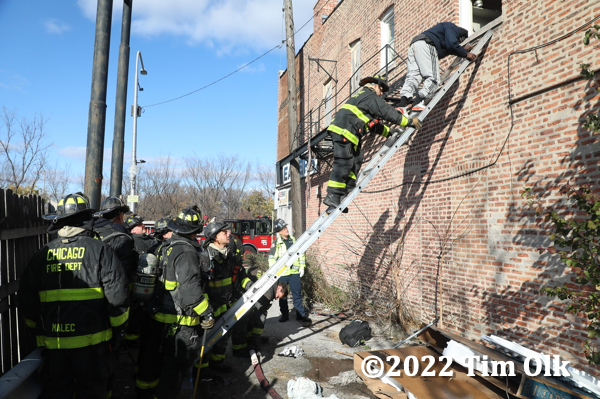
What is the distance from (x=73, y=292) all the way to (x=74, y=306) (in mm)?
112

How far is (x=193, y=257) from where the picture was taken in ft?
12.9

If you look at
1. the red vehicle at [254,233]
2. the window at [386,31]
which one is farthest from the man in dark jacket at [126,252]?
the red vehicle at [254,233]

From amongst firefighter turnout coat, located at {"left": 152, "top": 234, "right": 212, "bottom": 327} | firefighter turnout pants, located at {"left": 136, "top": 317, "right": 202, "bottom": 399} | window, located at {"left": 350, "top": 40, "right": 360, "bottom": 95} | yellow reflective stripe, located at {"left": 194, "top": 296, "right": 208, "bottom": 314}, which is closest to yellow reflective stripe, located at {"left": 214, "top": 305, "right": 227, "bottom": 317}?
firefighter turnout pants, located at {"left": 136, "top": 317, "right": 202, "bottom": 399}

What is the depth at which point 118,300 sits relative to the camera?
327 cm

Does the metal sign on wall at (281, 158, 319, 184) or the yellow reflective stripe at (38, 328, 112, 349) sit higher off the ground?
the metal sign on wall at (281, 158, 319, 184)

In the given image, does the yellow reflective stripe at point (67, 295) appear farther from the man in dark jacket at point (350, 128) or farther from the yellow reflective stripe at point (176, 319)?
the man in dark jacket at point (350, 128)

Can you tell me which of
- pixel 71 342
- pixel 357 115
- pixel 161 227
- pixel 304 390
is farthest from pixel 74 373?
pixel 357 115

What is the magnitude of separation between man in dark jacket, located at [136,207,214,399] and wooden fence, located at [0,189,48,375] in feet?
3.61

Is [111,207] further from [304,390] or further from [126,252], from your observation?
[304,390]

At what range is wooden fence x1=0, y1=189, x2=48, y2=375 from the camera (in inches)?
127

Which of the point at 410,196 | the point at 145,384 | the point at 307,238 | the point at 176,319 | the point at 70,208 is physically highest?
the point at 410,196

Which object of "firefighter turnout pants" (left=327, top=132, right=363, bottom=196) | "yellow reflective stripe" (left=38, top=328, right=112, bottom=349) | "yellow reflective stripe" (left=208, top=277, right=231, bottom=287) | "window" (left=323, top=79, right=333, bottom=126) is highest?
"window" (left=323, top=79, right=333, bottom=126)

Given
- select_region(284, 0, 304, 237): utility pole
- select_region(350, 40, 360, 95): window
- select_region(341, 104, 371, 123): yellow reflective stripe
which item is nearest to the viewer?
select_region(341, 104, 371, 123): yellow reflective stripe

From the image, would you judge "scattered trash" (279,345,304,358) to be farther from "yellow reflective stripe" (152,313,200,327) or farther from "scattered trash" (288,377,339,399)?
"yellow reflective stripe" (152,313,200,327)
